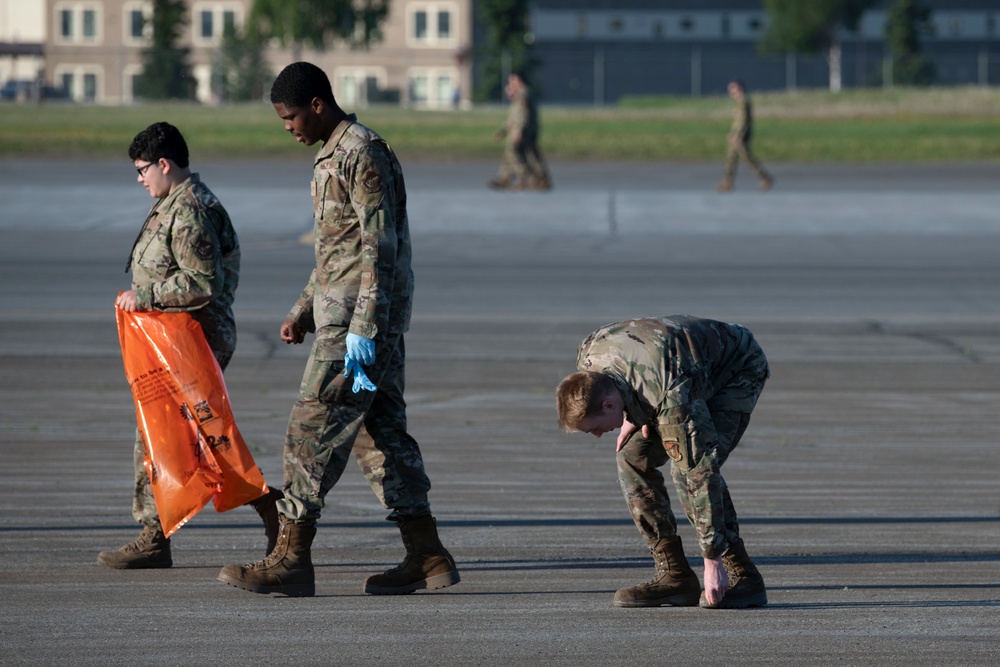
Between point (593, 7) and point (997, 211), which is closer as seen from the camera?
point (997, 211)

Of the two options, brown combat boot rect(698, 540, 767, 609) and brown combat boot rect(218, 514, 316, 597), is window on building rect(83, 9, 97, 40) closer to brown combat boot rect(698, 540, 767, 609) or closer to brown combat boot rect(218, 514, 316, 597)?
brown combat boot rect(218, 514, 316, 597)

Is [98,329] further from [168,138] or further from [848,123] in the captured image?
[848,123]

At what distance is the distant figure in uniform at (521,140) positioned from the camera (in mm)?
26078

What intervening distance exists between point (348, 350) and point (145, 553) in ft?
4.34

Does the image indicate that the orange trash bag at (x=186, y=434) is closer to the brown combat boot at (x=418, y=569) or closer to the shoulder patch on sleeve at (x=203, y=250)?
the shoulder patch on sleeve at (x=203, y=250)

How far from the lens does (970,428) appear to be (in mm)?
9188

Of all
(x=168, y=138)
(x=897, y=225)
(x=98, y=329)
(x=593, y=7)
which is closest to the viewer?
(x=168, y=138)

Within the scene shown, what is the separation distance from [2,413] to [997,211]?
60.2ft

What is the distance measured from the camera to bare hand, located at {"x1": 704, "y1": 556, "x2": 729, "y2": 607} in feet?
17.6

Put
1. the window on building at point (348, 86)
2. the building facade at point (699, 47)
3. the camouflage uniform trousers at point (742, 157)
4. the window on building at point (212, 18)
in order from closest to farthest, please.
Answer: the camouflage uniform trousers at point (742, 157)
the building facade at point (699, 47)
the window on building at point (348, 86)
the window on building at point (212, 18)

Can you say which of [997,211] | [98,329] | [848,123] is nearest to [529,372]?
[98,329]

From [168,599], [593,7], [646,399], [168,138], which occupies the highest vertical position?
[593,7]

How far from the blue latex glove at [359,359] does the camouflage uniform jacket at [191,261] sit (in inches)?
29.8

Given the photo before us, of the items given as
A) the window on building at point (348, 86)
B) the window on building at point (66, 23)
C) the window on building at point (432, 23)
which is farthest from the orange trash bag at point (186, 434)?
the window on building at point (66, 23)
